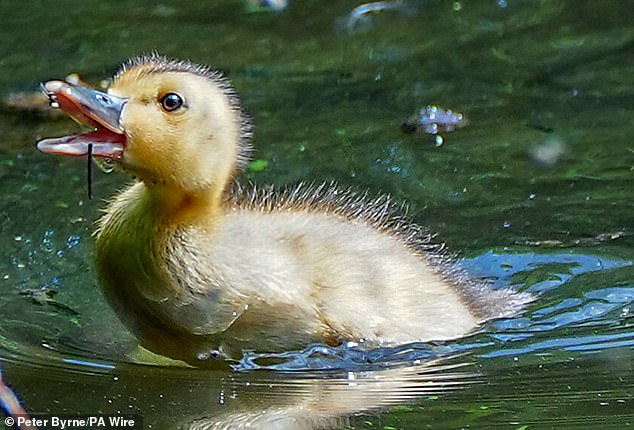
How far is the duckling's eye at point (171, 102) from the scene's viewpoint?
3.04 meters

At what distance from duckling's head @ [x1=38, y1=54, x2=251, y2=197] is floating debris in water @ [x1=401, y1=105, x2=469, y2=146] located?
1.59 meters

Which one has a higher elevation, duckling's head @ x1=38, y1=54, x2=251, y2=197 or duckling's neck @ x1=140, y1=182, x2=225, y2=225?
duckling's head @ x1=38, y1=54, x2=251, y2=197

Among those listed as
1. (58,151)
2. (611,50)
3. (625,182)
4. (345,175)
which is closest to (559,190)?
(625,182)

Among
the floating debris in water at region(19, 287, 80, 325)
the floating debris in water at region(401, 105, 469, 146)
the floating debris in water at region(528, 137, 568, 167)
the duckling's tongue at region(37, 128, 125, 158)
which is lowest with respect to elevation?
the floating debris in water at region(19, 287, 80, 325)

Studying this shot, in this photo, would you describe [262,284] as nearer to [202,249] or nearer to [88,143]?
[202,249]

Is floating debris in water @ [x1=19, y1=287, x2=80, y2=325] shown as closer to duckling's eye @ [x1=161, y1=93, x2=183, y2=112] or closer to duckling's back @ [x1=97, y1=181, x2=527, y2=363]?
duckling's back @ [x1=97, y1=181, x2=527, y2=363]

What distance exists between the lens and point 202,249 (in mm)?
3080

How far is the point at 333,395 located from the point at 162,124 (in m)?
0.71

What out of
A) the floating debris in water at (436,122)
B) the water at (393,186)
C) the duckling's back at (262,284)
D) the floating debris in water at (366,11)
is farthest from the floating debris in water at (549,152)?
the floating debris in water at (366,11)

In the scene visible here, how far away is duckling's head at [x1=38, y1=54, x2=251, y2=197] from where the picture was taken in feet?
9.58

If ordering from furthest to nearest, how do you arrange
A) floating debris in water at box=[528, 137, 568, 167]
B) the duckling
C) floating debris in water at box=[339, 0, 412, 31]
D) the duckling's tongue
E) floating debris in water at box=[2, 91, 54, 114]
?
floating debris in water at box=[339, 0, 412, 31] < floating debris in water at box=[2, 91, 54, 114] < floating debris in water at box=[528, 137, 568, 167] < the duckling < the duckling's tongue

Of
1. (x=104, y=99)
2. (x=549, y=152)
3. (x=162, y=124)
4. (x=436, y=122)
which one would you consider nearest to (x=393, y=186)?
(x=436, y=122)

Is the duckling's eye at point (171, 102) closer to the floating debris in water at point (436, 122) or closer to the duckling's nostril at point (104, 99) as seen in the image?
the duckling's nostril at point (104, 99)

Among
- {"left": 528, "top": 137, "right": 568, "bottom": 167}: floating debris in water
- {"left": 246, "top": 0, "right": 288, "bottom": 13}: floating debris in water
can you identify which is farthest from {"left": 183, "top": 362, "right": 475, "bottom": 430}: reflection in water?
{"left": 246, "top": 0, "right": 288, "bottom": 13}: floating debris in water
